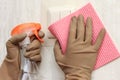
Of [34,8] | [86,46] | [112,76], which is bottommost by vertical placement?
[112,76]

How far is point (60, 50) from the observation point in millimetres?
996

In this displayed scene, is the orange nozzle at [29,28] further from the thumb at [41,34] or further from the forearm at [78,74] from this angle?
the forearm at [78,74]

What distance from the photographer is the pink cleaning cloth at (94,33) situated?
3.19 ft

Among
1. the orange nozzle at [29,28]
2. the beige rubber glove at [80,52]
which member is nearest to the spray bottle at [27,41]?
the orange nozzle at [29,28]

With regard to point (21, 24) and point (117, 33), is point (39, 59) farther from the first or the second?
point (117, 33)

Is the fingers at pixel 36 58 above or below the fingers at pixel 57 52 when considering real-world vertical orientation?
below

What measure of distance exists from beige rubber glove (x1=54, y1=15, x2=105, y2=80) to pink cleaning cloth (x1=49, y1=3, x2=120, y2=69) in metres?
0.02

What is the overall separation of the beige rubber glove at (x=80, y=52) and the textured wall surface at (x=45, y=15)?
48mm

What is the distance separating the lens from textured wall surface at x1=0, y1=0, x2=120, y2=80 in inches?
38.4

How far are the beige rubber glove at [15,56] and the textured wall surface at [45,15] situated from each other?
65 mm

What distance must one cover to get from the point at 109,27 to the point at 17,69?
1.18 feet

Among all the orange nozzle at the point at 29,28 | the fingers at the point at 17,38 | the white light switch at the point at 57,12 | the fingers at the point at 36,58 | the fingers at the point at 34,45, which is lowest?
the fingers at the point at 36,58

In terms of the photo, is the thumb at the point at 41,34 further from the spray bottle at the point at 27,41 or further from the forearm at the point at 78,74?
the forearm at the point at 78,74

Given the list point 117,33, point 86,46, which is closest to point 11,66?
point 86,46
